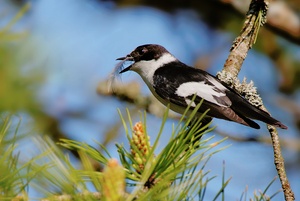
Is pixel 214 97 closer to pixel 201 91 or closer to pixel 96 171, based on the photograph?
pixel 201 91

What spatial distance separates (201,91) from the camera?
2799 millimetres

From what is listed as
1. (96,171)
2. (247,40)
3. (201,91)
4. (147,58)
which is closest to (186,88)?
(201,91)

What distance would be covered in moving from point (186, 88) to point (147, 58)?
0.51 meters

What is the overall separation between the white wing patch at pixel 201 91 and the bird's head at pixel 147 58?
326mm

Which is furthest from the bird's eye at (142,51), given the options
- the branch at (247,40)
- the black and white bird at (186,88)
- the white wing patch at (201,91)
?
the branch at (247,40)

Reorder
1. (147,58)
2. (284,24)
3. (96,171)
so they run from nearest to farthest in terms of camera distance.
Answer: (96,171) < (147,58) < (284,24)

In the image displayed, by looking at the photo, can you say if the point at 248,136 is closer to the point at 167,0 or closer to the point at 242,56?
the point at 242,56

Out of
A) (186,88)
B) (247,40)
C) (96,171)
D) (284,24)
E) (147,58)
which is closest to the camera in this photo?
(96,171)

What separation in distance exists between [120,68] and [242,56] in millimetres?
791

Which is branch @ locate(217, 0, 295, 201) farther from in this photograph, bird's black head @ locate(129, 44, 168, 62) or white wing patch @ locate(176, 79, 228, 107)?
bird's black head @ locate(129, 44, 168, 62)

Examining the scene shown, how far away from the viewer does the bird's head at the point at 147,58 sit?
325 centimetres

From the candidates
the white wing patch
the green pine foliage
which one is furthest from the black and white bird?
the green pine foliage

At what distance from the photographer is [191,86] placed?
2.89 metres

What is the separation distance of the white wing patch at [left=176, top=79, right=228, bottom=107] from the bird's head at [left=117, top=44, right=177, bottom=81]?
0.33m
